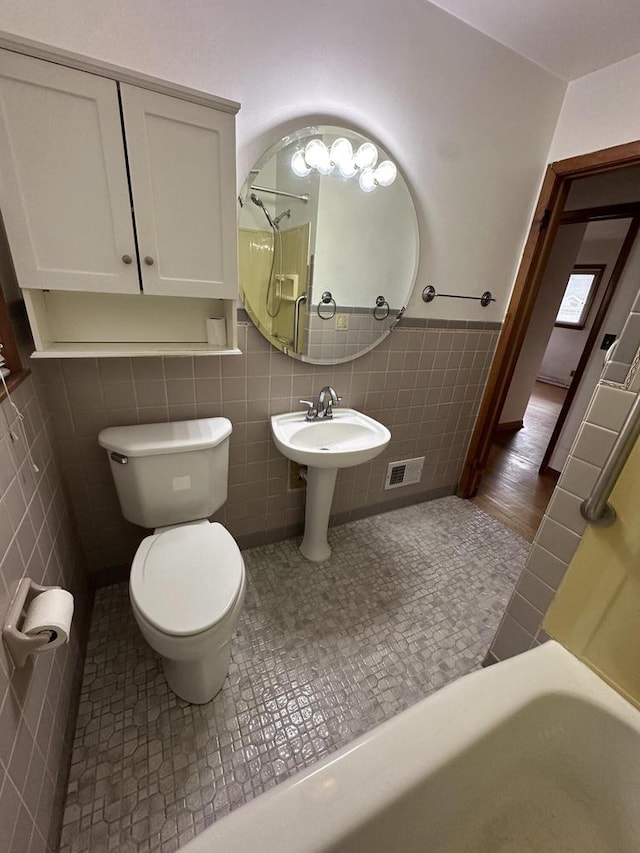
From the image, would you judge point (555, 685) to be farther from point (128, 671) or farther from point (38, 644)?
point (128, 671)

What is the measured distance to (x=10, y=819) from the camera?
0.61 meters

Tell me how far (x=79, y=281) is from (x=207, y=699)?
53.4 inches

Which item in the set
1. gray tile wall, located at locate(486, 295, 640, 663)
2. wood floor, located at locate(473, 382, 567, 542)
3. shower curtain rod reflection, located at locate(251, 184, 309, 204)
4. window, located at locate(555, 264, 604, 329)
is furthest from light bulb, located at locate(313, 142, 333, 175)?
window, located at locate(555, 264, 604, 329)

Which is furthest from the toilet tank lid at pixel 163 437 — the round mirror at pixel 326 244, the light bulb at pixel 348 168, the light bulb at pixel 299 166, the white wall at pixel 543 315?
the white wall at pixel 543 315

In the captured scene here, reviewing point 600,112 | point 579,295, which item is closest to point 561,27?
point 600,112

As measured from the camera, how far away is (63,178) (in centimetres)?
87

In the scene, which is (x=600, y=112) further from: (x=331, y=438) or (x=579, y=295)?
(x=579, y=295)

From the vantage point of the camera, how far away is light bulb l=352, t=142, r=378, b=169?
1360 mm

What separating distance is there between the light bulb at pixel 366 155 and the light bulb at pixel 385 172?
3 centimetres

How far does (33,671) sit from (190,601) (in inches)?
13.9

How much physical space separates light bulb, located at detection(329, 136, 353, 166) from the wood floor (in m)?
2.14

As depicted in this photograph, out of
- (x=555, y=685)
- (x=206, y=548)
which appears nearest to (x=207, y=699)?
(x=206, y=548)

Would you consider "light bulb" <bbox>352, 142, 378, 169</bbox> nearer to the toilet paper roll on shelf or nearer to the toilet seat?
the toilet seat

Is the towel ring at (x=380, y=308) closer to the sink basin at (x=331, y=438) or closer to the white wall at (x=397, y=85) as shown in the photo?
the white wall at (x=397, y=85)
